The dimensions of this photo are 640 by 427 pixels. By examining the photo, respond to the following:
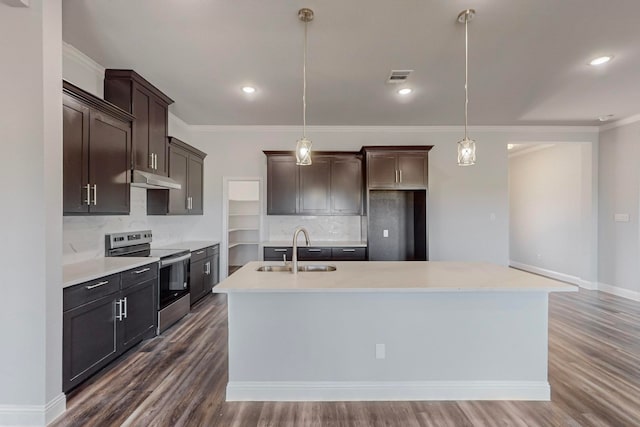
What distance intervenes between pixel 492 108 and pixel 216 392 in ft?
15.4

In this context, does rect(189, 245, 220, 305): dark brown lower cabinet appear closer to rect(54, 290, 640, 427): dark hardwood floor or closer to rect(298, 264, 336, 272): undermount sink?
rect(54, 290, 640, 427): dark hardwood floor

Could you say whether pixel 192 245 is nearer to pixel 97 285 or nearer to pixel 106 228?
pixel 106 228

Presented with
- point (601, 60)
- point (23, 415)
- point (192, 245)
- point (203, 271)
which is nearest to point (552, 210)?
point (601, 60)

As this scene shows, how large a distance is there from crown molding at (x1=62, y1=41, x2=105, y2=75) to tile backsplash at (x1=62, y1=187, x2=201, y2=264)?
1.41m

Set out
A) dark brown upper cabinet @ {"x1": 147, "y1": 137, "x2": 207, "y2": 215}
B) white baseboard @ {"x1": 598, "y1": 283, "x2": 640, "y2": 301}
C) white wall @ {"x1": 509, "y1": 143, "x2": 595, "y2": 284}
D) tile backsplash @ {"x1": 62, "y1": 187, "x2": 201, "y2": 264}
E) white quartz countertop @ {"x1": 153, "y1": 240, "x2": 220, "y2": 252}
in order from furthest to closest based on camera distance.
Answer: white wall @ {"x1": 509, "y1": 143, "x2": 595, "y2": 284}
white baseboard @ {"x1": 598, "y1": 283, "x2": 640, "y2": 301}
white quartz countertop @ {"x1": 153, "y1": 240, "x2": 220, "y2": 252}
dark brown upper cabinet @ {"x1": 147, "y1": 137, "x2": 207, "y2": 215}
tile backsplash @ {"x1": 62, "y1": 187, "x2": 201, "y2": 264}

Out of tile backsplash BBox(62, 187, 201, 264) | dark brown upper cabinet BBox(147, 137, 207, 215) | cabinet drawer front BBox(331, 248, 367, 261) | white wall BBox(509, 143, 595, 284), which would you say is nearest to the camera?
tile backsplash BBox(62, 187, 201, 264)

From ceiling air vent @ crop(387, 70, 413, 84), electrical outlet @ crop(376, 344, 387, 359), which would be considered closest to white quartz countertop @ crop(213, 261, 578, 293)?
electrical outlet @ crop(376, 344, 387, 359)

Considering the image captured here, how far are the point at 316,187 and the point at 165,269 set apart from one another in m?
2.47

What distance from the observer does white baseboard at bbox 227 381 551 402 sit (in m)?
2.23

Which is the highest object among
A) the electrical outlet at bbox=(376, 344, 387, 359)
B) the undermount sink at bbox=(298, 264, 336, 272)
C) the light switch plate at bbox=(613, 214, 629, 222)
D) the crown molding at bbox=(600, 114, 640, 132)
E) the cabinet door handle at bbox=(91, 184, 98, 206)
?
the crown molding at bbox=(600, 114, 640, 132)

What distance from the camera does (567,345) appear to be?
124 inches

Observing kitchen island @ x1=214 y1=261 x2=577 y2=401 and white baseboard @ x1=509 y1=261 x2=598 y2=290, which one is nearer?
kitchen island @ x1=214 y1=261 x2=577 y2=401

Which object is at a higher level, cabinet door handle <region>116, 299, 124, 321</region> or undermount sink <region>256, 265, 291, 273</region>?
undermount sink <region>256, 265, 291, 273</region>

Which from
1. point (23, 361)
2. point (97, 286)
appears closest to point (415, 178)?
point (97, 286)
